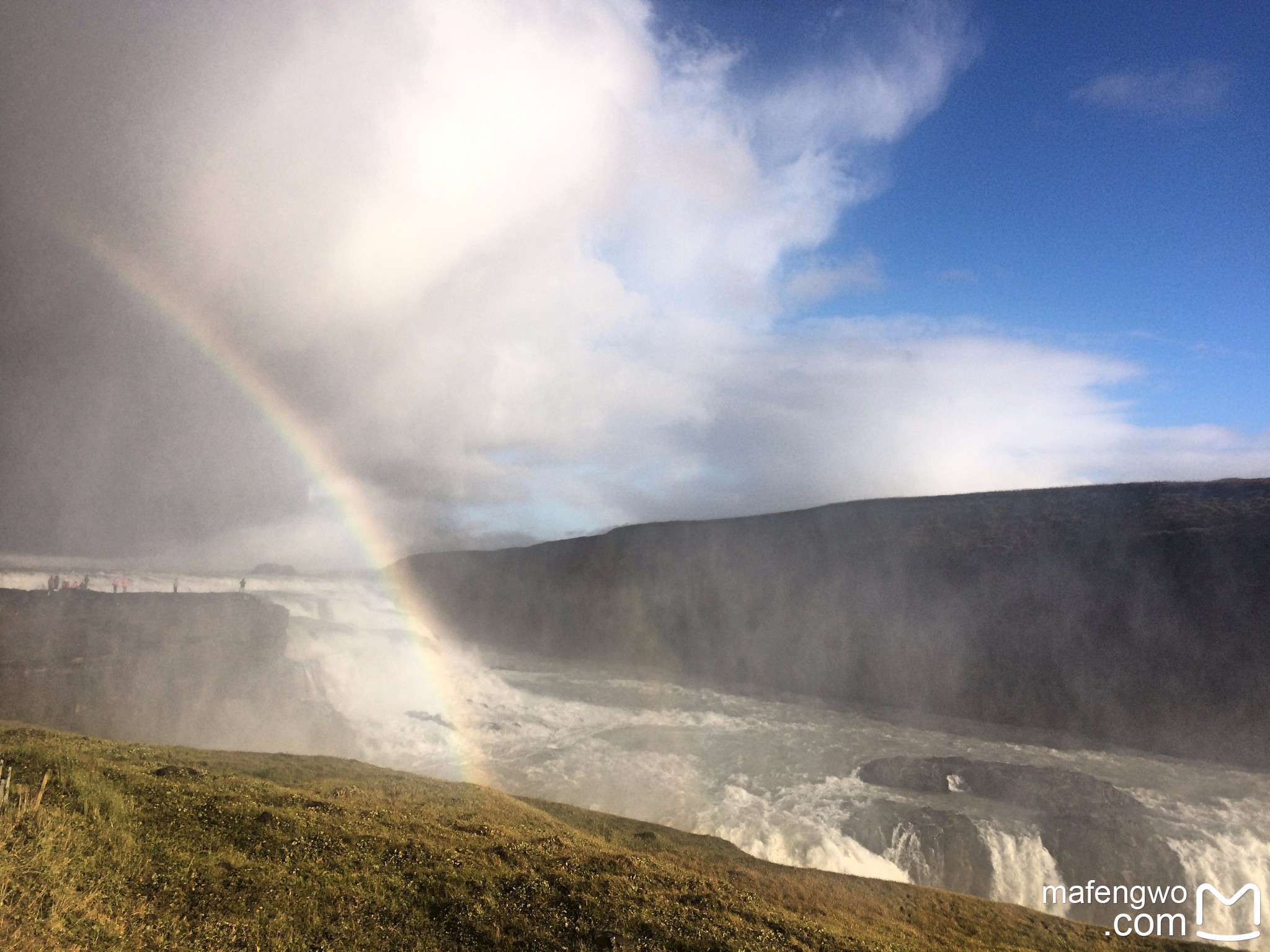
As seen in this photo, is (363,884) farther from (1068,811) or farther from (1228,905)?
(1068,811)

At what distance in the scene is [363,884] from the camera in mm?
10836

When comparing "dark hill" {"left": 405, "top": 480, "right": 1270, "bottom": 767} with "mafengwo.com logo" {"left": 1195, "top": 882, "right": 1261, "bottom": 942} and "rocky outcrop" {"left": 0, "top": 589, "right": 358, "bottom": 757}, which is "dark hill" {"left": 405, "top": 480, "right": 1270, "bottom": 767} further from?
"rocky outcrop" {"left": 0, "top": 589, "right": 358, "bottom": 757}

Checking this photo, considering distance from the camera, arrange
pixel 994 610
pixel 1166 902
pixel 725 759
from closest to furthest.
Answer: pixel 1166 902, pixel 725 759, pixel 994 610

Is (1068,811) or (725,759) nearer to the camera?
(1068,811)

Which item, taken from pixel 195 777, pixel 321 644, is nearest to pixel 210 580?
pixel 321 644

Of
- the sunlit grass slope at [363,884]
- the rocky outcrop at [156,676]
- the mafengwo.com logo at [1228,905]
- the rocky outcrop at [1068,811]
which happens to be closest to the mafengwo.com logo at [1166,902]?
the mafengwo.com logo at [1228,905]

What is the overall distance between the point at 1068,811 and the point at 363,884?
29.7 m

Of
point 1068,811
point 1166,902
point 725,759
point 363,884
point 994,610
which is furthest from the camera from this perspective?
point 994,610

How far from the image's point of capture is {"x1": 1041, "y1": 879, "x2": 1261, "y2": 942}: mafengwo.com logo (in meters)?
21.4

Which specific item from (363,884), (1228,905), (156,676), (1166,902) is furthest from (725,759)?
(156,676)

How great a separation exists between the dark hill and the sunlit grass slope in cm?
3455

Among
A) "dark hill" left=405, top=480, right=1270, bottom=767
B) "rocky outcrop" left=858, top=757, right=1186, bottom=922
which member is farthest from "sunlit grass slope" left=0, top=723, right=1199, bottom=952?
"dark hill" left=405, top=480, right=1270, bottom=767

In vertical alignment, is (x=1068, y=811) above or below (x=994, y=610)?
below

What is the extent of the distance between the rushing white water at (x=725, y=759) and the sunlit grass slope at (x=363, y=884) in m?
9.35
